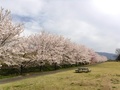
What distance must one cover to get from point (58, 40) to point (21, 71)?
20806 millimetres

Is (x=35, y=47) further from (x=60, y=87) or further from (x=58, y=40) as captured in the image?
(x=60, y=87)

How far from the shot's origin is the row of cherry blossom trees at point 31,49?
2366cm

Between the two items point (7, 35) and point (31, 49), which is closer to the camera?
point (7, 35)

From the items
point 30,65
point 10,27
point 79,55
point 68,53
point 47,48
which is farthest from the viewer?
point 79,55

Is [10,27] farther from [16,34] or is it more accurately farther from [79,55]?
[79,55]

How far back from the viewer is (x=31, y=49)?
208 feet

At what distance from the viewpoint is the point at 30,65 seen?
62438mm

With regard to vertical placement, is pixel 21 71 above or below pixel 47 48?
below

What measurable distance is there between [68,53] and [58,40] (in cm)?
1017

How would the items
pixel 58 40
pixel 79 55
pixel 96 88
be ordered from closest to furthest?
pixel 96 88, pixel 58 40, pixel 79 55

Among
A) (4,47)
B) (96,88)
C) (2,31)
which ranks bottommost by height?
(96,88)

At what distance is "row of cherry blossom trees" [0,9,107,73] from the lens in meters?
23.7

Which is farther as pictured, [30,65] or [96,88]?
[30,65]

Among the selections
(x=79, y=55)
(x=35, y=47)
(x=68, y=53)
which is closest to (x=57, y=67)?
(x=68, y=53)
